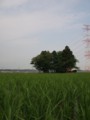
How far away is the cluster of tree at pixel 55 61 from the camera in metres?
78.8

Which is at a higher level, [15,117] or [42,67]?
[42,67]

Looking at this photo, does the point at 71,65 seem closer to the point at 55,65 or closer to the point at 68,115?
the point at 55,65

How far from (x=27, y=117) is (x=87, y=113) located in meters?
0.41

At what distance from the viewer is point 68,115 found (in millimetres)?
2406

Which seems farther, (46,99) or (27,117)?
(46,99)

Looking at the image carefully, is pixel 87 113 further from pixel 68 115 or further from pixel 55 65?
pixel 55 65

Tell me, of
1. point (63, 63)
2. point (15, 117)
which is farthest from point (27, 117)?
point (63, 63)

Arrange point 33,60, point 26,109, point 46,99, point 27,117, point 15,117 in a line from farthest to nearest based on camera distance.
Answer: point 33,60
point 46,99
point 26,109
point 27,117
point 15,117

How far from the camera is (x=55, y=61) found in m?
81.8

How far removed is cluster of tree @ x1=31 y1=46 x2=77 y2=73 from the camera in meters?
78.8

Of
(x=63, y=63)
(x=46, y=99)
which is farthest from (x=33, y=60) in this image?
(x=46, y=99)

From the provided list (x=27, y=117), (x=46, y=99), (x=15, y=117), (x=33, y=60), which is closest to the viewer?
(x=15, y=117)

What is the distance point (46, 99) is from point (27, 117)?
0.48 metres

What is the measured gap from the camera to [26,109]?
2.52 metres
